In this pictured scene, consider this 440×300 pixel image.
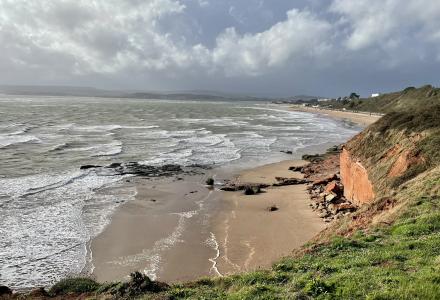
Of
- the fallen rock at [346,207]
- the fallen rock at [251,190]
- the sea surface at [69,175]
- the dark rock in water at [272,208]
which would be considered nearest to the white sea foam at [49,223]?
the sea surface at [69,175]

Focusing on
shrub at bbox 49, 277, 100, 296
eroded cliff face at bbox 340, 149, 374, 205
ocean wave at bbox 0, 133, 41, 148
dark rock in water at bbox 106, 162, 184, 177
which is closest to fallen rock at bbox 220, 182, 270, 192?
eroded cliff face at bbox 340, 149, 374, 205

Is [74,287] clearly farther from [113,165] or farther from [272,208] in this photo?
[113,165]

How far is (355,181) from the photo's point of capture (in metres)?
21.7

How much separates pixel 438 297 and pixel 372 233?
506 cm

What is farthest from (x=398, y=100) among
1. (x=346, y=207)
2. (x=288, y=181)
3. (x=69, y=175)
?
(x=346, y=207)

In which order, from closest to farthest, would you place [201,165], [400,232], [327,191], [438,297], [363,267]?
[438,297] < [363,267] < [400,232] < [327,191] < [201,165]

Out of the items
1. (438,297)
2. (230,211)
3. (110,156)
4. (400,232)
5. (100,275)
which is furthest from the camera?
(110,156)

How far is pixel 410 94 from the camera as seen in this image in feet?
411

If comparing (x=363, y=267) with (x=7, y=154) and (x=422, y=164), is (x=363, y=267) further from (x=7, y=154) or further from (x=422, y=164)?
(x=7, y=154)

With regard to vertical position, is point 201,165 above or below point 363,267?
below

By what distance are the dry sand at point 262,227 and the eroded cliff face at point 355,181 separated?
7.28ft

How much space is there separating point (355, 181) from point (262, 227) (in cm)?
565

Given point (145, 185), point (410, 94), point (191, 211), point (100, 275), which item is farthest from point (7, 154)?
point (410, 94)

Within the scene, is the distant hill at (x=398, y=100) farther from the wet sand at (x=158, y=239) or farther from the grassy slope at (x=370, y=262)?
the grassy slope at (x=370, y=262)
